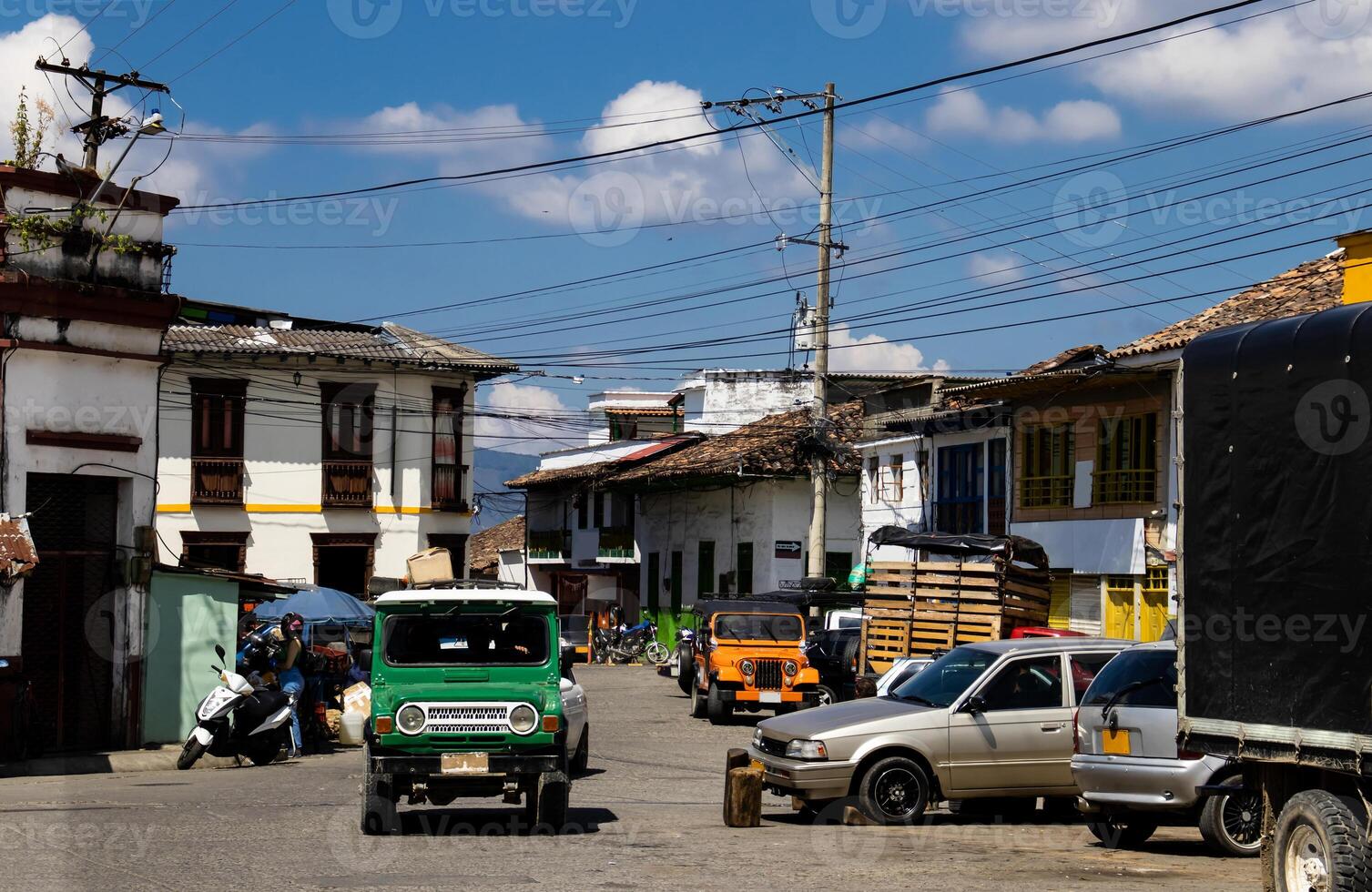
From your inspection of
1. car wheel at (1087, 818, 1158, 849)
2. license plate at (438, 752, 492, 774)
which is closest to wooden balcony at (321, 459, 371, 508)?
license plate at (438, 752, 492, 774)

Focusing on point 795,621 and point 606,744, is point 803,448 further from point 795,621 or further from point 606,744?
point 606,744

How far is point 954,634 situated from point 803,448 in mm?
7798

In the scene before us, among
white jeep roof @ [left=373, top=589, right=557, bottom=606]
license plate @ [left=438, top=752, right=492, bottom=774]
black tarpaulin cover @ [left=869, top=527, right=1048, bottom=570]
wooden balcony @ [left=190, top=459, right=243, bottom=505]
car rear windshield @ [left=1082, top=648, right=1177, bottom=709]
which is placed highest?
wooden balcony @ [left=190, top=459, right=243, bottom=505]

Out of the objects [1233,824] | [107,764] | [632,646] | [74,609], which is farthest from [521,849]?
[632,646]

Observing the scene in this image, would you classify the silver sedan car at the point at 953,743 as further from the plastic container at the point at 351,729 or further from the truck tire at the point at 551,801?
the plastic container at the point at 351,729

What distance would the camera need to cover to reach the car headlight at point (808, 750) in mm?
14438

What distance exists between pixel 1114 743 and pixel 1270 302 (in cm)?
2156

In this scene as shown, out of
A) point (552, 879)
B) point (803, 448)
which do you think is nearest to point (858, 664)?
point (803, 448)

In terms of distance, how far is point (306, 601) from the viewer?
30469 mm

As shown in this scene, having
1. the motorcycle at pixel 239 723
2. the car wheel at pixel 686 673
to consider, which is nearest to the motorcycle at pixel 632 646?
the car wheel at pixel 686 673

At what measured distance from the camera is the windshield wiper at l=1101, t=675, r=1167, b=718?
12930mm

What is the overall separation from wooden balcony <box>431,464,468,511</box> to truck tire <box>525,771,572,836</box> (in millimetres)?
36819

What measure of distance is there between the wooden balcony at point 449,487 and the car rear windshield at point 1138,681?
38093mm

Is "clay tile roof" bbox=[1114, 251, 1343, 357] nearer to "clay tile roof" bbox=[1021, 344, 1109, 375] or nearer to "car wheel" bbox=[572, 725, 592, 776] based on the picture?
"clay tile roof" bbox=[1021, 344, 1109, 375]
